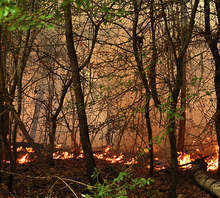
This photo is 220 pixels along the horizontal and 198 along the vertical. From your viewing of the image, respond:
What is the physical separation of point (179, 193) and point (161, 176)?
2.05 ft

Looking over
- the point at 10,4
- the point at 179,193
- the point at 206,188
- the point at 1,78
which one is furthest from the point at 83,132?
the point at 10,4

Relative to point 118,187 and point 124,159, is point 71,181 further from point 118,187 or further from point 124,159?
point 124,159

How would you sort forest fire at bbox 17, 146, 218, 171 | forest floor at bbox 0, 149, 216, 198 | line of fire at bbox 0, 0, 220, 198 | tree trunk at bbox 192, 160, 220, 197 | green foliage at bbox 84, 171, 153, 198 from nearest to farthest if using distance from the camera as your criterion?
1. green foliage at bbox 84, 171, 153, 198
2. line of fire at bbox 0, 0, 220, 198
3. forest floor at bbox 0, 149, 216, 198
4. tree trunk at bbox 192, 160, 220, 197
5. forest fire at bbox 17, 146, 218, 171

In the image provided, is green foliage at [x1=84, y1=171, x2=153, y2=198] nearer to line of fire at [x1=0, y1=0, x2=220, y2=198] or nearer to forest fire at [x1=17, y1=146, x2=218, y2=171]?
line of fire at [x1=0, y1=0, x2=220, y2=198]

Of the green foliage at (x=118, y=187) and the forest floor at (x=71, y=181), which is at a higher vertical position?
the green foliage at (x=118, y=187)

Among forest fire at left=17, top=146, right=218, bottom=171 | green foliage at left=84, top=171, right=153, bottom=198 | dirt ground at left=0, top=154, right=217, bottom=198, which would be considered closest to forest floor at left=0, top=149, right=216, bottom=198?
dirt ground at left=0, top=154, right=217, bottom=198

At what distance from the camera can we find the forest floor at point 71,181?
395 cm

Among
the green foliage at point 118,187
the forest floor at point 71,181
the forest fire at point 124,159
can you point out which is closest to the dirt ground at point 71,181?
the forest floor at point 71,181

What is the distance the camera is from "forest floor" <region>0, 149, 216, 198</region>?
3.95m

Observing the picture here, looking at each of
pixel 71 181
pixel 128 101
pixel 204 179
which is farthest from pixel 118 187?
pixel 204 179

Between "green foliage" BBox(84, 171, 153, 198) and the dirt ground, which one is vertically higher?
"green foliage" BBox(84, 171, 153, 198)

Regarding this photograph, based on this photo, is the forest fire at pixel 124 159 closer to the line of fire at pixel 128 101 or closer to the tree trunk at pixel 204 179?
the line of fire at pixel 128 101

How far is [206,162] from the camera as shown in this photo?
5184mm

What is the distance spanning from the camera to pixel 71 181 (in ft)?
12.0
